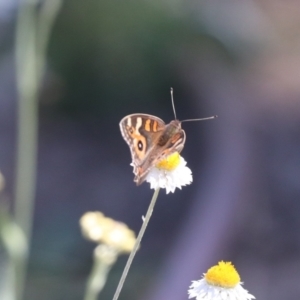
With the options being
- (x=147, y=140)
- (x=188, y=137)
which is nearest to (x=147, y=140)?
(x=147, y=140)

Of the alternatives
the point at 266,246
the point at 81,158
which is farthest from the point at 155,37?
the point at 266,246

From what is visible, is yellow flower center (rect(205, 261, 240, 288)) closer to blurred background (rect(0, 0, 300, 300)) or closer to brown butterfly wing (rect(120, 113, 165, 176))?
brown butterfly wing (rect(120, 113, 165, 176))

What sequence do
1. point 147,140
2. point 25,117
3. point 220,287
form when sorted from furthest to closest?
point 25,117
point 147,140
point 220,287

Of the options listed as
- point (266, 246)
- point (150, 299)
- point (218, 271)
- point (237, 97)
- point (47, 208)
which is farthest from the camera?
point (237, 97)

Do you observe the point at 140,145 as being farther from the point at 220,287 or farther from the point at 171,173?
the point at 220,287

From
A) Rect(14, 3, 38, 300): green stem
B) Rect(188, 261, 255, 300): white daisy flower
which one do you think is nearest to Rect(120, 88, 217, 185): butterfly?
Rect(188, 261, 255, 300): white daisy flower

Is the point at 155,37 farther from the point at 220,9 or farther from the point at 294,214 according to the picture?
the point at 294,214
